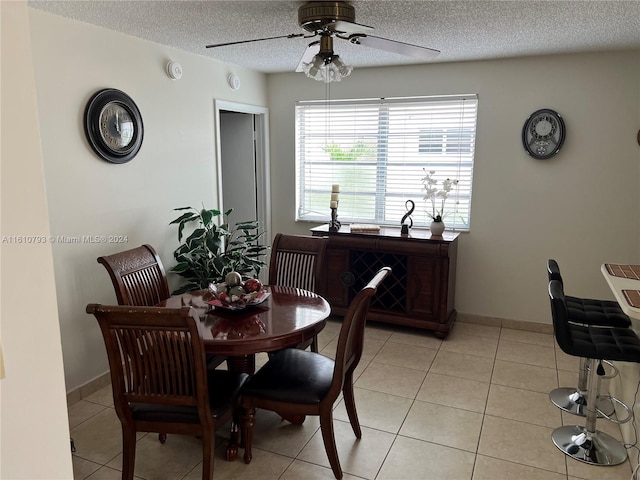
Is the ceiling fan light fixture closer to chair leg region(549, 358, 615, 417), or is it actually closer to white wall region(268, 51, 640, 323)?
white wall region(268, 51, 640, 323)

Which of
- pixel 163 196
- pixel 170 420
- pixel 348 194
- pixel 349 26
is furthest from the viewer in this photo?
pixel 348 194

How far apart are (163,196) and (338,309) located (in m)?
1.85

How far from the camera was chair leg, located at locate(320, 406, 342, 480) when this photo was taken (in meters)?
2.17

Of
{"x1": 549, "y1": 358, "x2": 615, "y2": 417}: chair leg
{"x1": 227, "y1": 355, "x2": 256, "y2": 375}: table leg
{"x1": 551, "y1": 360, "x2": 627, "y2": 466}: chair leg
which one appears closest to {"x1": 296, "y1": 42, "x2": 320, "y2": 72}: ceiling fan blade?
{"x1": 227, "y1": 355, "x2": 256, "y2": 375}: table leg

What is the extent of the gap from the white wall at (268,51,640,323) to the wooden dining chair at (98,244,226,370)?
99.1 inches

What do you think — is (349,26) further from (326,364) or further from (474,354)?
(474,354)

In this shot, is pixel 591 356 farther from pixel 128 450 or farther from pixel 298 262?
pixel 128 450

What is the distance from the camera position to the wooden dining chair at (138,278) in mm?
2590

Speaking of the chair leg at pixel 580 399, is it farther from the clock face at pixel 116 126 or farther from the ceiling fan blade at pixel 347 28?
the clock face at pixel 116 126

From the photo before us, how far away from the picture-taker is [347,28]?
91.3 inches

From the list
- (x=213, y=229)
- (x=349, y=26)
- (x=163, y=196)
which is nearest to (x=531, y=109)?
(x=349, y=26)

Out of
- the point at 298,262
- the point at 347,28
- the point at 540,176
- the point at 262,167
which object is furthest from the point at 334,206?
the point at 347,28

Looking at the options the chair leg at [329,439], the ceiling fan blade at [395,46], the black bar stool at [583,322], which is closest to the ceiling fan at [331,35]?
the ceiling fan blade at [395,46]

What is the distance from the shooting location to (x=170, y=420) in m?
2.04
